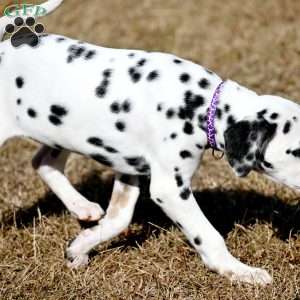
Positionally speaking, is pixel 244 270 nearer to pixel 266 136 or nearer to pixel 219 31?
pixel 266 136

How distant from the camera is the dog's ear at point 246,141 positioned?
14.7ft

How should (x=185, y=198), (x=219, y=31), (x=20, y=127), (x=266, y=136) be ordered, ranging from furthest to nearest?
1. (x=219, y=31)
2. (x=20, y=127)
3. (x=185, y=198)
4. (x=266, y=136)

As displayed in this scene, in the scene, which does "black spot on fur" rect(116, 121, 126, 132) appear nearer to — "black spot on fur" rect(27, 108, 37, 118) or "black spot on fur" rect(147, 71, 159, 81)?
"black spot on fur" rect(147, 71, 159, 81)

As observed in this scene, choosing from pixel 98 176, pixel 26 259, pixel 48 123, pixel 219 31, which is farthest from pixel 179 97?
pixel 219 31

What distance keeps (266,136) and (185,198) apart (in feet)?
2.08

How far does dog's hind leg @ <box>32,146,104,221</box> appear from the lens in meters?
5.45

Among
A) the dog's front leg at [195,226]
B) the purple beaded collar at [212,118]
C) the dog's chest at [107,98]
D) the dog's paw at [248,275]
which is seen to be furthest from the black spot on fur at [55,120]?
the dog's paw at [248,275]

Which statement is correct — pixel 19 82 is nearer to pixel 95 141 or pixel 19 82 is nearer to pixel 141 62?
pixel 95 141

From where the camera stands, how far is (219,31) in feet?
31.7

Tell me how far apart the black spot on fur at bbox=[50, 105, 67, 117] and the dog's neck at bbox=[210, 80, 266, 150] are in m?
0.94

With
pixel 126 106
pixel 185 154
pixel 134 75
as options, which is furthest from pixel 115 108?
pixel 185 154

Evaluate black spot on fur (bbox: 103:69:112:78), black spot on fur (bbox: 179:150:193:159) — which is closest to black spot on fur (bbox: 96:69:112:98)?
black spot on fur (bbox: 103:69:112:78)

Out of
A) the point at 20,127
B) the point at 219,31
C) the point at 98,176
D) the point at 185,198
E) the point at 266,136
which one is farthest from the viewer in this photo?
the point at 219,31

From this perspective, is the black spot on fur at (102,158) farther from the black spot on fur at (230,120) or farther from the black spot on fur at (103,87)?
the black spot on fur at (230,120)
